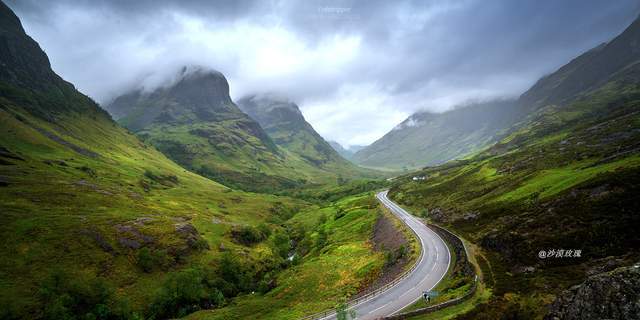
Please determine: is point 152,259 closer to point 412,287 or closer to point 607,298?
point 412,287

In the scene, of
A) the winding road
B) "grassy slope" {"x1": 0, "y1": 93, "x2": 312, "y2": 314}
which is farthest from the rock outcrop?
"grassy slope" {"x1": 0, "y1": 93, "x2": 312, "y2": 314}

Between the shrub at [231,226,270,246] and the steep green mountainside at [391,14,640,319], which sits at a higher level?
the shrub at [231,226,270,246]

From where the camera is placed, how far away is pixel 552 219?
60531mm

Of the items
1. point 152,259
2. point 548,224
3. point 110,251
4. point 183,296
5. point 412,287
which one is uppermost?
point 110,251

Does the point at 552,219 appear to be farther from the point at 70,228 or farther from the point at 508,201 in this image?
the point at 70,228

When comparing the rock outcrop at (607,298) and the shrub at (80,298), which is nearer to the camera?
the rock outcrop at (607,298)

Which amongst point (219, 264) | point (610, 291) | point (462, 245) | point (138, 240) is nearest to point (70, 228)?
point (138, 240)

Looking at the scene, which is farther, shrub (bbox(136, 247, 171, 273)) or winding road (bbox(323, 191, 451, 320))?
shrub (bbox(136, 247, 171, 273))

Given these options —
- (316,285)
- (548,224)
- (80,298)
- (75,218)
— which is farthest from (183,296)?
(548,224)

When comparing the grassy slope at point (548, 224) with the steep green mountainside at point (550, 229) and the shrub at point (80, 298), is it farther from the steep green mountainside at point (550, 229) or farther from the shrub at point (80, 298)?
the shrub at point (80, 298)

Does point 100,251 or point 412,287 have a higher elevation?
point 100,251

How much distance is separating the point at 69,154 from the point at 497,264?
236376mm

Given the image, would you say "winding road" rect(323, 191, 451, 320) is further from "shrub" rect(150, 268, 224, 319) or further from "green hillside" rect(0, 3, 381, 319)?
"shrub" rect(150, 268, 224, 319)

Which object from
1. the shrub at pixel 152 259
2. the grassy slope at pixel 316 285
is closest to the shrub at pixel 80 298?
the shrub at pixel 152 259
